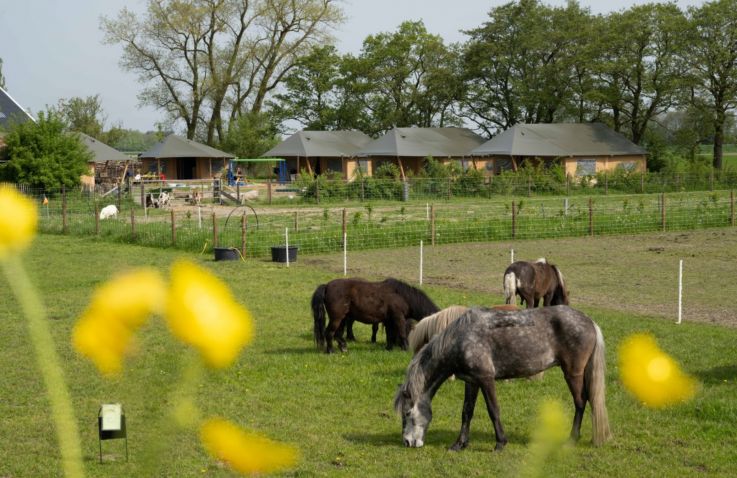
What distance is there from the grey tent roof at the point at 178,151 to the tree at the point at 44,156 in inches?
767

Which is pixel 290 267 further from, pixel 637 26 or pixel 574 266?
pixel 637 26

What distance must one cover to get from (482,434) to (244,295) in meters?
8.11

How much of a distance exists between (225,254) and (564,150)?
36.9 metres

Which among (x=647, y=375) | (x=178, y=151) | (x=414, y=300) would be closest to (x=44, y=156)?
(x=178, y=151)

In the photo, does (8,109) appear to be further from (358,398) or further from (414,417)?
(414,417)

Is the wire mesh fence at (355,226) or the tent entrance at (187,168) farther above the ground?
the tent entrance at (187,168)

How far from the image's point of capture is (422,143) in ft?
182

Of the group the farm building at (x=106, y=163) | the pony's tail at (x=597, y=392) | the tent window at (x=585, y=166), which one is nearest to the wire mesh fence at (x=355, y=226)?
the pony's tail at (x=597, y=392)

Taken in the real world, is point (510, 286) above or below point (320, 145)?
below

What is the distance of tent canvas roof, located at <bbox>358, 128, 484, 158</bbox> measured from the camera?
177 feet

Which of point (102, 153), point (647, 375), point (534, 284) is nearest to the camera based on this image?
point (647, 375)

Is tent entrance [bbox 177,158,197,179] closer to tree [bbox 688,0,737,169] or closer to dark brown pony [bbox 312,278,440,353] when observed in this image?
tree [bbox 688,0,737,169]

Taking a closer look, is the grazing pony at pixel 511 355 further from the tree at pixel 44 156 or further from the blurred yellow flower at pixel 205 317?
the tree at pixel 44 156

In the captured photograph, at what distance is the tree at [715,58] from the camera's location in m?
52.4
